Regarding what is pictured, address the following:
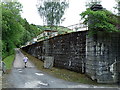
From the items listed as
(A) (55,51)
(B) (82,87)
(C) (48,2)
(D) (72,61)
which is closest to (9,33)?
(C) (48,2)

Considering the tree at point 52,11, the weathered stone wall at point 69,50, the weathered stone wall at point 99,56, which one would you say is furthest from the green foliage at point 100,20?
the tree at point 52,11

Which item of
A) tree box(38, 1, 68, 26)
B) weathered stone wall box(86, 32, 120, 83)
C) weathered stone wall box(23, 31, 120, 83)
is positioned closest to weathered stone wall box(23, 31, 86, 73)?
weathered stone wall box(23, 31, 120, 83)

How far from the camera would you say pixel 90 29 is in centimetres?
1185

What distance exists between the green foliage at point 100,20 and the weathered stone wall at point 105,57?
595 mm

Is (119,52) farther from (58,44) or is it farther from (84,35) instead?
(58,44)

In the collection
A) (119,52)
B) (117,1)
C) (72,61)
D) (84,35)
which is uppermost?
(117,1)

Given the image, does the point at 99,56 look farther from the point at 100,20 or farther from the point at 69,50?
the point at 69,50

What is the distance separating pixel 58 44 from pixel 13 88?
1004 cm

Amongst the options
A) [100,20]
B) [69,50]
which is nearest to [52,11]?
[69,50]

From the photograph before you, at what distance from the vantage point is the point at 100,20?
11.2 m

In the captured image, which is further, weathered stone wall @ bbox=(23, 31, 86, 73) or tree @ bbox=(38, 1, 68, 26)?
tree @ bbox=(38, 1, 68, 26)

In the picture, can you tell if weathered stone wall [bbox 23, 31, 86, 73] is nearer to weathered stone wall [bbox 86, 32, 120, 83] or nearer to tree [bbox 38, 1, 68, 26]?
weathered stone wall [bbox 86, 32, 120, 83]

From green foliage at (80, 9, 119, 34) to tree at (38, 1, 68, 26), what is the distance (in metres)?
14.4

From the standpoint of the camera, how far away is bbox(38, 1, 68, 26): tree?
1003 inches
